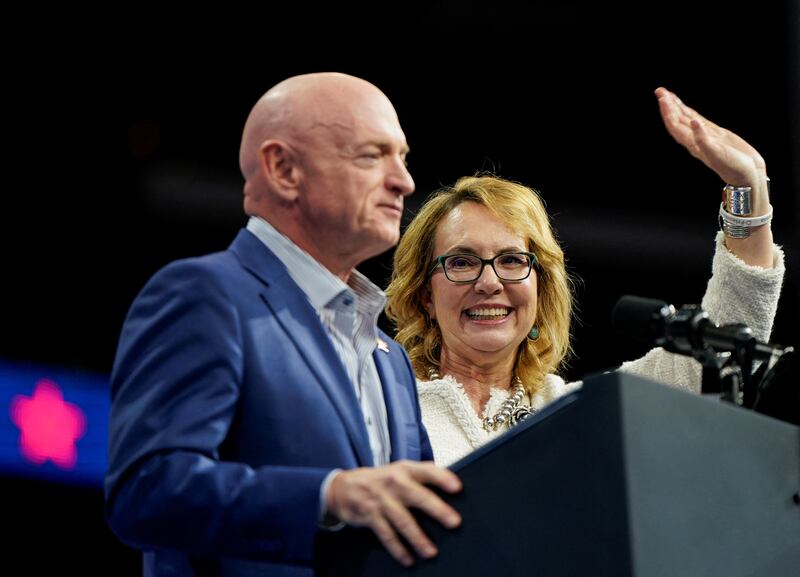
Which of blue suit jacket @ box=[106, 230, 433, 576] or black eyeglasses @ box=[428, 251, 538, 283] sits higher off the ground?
black eyeglasses @ box=[428, 251, 538, 283]

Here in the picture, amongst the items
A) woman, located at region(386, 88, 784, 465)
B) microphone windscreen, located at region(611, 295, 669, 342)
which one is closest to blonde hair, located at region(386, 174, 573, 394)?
woman, located at region(386, 88, 784, 465)

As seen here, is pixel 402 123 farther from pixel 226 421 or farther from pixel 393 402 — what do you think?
pixel 226 421

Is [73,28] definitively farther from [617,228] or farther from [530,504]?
[530,504]

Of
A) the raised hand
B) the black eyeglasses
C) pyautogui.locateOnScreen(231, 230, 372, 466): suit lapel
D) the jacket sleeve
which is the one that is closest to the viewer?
pyautogui.locateOnScreen(231, 230, 372, 466): suit lapel

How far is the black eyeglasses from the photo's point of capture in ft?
8.04

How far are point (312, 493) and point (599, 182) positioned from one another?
3072 millimetres

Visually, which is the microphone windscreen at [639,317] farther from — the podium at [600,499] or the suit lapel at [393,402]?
the suit lapel at [393,402]

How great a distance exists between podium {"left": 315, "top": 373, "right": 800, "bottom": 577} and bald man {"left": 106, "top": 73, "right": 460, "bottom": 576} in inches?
1.5

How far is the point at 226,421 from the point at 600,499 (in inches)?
15.8

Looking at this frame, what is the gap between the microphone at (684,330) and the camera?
126 cm

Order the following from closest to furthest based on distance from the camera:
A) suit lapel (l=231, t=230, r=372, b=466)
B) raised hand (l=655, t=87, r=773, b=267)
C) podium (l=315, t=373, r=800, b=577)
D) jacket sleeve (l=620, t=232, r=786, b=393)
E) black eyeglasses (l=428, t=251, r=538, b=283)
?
podium (l=315, t=373, r=800, b=577)
suit lapel (l=231, t=230, r=372, b=466)
raised hand (l=655, t=87, r=773, b=267)
jacket sleeve (l=620, t=232, r=786, b=393)
black eyeglasses (l=428, t=251, r=538, b=283)

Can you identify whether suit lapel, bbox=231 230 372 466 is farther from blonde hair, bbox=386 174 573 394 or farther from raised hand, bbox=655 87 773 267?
blonde hair, bbox=386 174 573 394

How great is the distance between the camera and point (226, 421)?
114cm

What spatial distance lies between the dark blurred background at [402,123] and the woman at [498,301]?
2.83 feet
